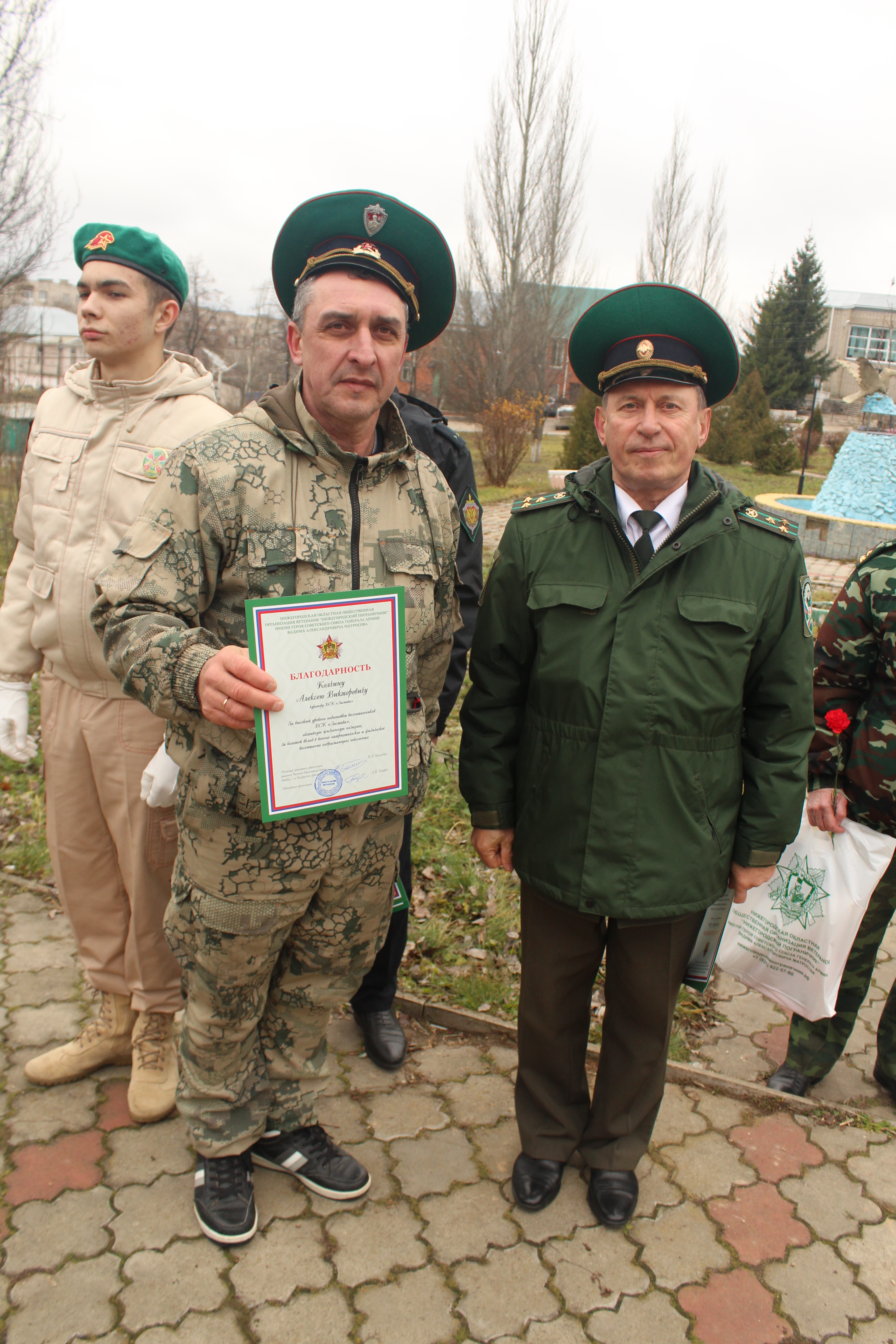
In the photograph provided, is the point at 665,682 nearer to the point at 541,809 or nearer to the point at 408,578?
the point at 541,809

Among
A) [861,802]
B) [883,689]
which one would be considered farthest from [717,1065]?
[883,689]

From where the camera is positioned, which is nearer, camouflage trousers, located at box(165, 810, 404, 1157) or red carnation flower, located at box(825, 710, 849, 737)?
camouflage trousers, located at box(165, 810, 404, 1157)

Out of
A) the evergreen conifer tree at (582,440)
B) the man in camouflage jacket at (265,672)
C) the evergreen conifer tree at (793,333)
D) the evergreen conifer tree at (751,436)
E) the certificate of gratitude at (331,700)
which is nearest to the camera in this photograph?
the certificate of gratitude at (331,700)

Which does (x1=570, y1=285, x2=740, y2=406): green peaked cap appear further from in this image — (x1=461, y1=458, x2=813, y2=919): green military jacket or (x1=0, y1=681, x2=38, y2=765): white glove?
(x1=0, y1=681, x2=38, y2=765): white glove

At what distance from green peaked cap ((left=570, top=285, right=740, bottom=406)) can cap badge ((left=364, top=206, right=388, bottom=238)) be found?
58cm

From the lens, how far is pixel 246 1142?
2258 millimetres

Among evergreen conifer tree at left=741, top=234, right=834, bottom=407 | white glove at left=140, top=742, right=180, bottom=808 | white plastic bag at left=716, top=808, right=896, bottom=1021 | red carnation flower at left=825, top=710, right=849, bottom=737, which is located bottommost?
white plastic bag at left=716, top=808, right=896, bottom=1021

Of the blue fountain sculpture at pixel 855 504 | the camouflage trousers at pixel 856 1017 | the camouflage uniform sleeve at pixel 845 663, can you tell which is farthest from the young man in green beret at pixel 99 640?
the blue fountain sculpture at pixel 855 504

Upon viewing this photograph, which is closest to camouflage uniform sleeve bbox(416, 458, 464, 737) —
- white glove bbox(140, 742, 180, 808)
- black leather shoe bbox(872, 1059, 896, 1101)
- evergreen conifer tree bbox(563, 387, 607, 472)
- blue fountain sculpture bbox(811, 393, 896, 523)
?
white glove bbox(140, 742, 180, 808)

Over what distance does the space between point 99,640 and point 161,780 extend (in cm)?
44

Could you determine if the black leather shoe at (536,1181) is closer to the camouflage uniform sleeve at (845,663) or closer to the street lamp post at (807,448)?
the camouflage uniform sleeve at (845,663)

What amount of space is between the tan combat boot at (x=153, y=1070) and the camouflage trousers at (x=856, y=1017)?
1.99 m

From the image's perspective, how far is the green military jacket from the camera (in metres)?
2.04

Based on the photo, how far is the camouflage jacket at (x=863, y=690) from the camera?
247 cm
